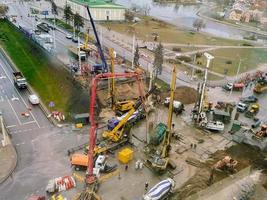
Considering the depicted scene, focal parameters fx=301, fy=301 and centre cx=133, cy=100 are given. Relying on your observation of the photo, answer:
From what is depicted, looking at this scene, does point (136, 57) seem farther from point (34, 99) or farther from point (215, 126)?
point (215, 126)

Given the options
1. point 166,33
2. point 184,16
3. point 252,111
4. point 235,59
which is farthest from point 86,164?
point 184,16

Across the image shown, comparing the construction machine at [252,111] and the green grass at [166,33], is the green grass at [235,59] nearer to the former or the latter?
the green grass at [166,33]

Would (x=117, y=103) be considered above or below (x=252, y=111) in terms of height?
above

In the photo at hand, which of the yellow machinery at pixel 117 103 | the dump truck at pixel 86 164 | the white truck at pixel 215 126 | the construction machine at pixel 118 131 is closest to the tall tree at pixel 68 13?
the yellow machinery at pixel 117 103

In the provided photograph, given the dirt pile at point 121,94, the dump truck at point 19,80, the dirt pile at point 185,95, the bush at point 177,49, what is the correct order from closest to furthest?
the dirt pile at point 121,94 < the dump truck at point 19,80 < the dirt pile at point 185,95 < the bush at point 177,49

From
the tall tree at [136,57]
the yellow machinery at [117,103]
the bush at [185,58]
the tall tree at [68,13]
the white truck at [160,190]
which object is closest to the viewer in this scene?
the white truck at [160,190]

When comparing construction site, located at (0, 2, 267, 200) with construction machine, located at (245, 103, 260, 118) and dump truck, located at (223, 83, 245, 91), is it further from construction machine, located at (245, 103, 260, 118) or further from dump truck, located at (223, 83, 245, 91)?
dump truck, located at (223, 83, 245, 91)

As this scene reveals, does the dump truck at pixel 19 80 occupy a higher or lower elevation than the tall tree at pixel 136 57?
lower
